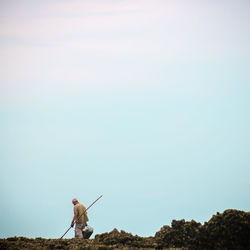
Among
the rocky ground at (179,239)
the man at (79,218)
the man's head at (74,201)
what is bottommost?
the rocky ground at (179,239)

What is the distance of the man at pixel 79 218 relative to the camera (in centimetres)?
2898

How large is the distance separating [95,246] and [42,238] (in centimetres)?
503

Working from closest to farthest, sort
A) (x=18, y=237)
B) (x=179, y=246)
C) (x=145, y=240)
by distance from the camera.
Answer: (x=179, y=246)
(x=145, y=240)
(x=18, y=237)

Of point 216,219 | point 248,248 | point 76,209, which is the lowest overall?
point 248,248

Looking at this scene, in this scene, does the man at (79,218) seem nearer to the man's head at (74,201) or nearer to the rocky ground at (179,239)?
the man's head at (74,201)

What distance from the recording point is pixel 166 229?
24.8 m

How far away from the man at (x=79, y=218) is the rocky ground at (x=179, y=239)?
2.30 m

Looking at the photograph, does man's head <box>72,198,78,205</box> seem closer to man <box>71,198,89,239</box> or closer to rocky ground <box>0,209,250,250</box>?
man <box>71,198,89,239</box>

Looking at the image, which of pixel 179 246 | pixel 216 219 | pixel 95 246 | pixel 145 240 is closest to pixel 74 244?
pixel 95 246

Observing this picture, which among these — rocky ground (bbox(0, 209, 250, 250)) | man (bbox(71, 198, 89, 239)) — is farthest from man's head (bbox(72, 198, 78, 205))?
rocky ground (bbox(0, 209, 250, 250))

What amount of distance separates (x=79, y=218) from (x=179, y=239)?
7.32 meters

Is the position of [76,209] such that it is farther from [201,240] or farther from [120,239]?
[201,240]

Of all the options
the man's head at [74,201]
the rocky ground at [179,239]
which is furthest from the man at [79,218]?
the rocky ground at [179,239]

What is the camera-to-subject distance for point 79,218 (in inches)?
1141
